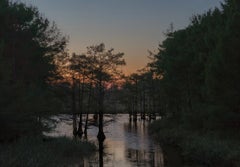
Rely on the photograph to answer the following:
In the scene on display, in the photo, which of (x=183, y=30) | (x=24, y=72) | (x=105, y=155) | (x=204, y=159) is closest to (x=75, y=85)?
(x=183, y=30)

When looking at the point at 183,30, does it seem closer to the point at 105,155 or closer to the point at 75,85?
the point at 75,85

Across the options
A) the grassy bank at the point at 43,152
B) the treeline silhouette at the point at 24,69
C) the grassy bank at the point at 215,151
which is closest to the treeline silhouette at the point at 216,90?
the grassy bank at the point at 215,151

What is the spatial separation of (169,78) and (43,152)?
3031cm

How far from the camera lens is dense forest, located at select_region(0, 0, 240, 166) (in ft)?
96.1

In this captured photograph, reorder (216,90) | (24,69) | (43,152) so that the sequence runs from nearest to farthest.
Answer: (43,152) → (216,90) → (24,69)

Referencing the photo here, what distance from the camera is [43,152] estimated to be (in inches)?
1104

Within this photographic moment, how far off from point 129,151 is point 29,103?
14676 millimetres

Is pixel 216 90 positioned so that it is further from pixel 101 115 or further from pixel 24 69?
pixel 101 115

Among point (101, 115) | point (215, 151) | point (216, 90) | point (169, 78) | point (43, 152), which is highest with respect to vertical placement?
point (169, 78)

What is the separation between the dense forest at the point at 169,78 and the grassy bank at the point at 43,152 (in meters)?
1.34

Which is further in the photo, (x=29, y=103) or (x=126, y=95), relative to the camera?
(x=126, y=95)

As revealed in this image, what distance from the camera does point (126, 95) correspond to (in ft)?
418

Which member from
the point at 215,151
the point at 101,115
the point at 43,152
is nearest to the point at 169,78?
the point at 101,115

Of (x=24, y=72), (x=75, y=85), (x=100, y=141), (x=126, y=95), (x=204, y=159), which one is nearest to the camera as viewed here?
(x=204, y=159)
